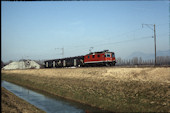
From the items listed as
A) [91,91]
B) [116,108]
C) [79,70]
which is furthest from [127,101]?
[79,70]

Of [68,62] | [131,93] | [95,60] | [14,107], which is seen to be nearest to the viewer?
[14,107]

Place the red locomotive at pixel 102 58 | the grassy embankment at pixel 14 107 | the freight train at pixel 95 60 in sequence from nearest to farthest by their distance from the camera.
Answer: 1. the grassy embankment at pixel 14 107
2. the red locomotive at pixel 102 58
3. the freight train at pixel 95 60

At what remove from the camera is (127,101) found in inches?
789

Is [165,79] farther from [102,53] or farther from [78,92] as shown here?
[102,53]

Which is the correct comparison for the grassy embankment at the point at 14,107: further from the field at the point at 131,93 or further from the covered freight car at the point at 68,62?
the covered freight car at the point at 68,62

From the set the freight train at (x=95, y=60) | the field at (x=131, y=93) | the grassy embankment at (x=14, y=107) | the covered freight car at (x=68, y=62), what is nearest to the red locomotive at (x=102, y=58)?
the freight train at (x=95, y=60)

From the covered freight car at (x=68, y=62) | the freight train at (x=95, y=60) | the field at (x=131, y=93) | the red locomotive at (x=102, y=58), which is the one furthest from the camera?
the covered freight car at (x=68, y=62)

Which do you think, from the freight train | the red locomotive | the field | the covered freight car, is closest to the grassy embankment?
the field

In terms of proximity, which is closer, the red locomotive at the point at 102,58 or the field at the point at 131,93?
the field at the point at 131,93

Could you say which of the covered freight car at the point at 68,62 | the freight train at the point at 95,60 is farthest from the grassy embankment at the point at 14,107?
the covered freight car at the point at 68,62

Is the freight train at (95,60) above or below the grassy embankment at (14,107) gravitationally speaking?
above

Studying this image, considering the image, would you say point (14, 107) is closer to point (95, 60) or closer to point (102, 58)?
point (102, 58)

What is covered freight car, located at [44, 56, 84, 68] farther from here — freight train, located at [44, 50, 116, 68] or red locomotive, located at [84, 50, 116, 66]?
red locomotive, located at [84, 50, 116, 66]

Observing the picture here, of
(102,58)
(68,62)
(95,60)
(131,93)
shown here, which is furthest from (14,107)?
(68,62)
